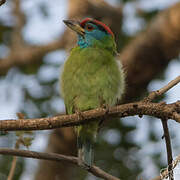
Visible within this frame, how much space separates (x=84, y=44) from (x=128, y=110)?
158cm

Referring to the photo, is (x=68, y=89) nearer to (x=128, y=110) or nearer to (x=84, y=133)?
(x=84, y=133)

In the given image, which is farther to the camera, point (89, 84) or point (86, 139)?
point (86, 139)

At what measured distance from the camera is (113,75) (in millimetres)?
3098

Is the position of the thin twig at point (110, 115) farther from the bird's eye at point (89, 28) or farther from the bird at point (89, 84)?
the bird's eye at point (89, 28)

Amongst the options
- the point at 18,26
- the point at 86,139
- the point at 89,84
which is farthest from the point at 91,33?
the point at 18,26

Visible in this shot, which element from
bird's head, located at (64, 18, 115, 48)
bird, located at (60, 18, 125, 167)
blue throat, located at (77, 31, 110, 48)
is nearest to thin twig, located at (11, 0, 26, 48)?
bird's head, located at (64, 18, 115, 48)

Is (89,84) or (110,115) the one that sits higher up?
(89,84)

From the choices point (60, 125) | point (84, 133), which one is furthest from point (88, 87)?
point (60, 125)

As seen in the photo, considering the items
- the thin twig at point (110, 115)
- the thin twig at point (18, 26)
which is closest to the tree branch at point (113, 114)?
the thin twig at point (110, 115)

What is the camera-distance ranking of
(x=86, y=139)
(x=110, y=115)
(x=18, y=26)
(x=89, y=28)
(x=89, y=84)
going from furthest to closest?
(x=18, y=26) → (x=89, y=28) → (x=86, y=139) → (x=89, y=84) → (x=110, y=115)

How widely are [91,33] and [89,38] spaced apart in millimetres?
69

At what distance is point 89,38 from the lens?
3.54 m

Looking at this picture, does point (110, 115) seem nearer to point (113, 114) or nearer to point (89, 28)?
point (113, 114)

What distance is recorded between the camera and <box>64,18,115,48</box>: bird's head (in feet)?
11.5
